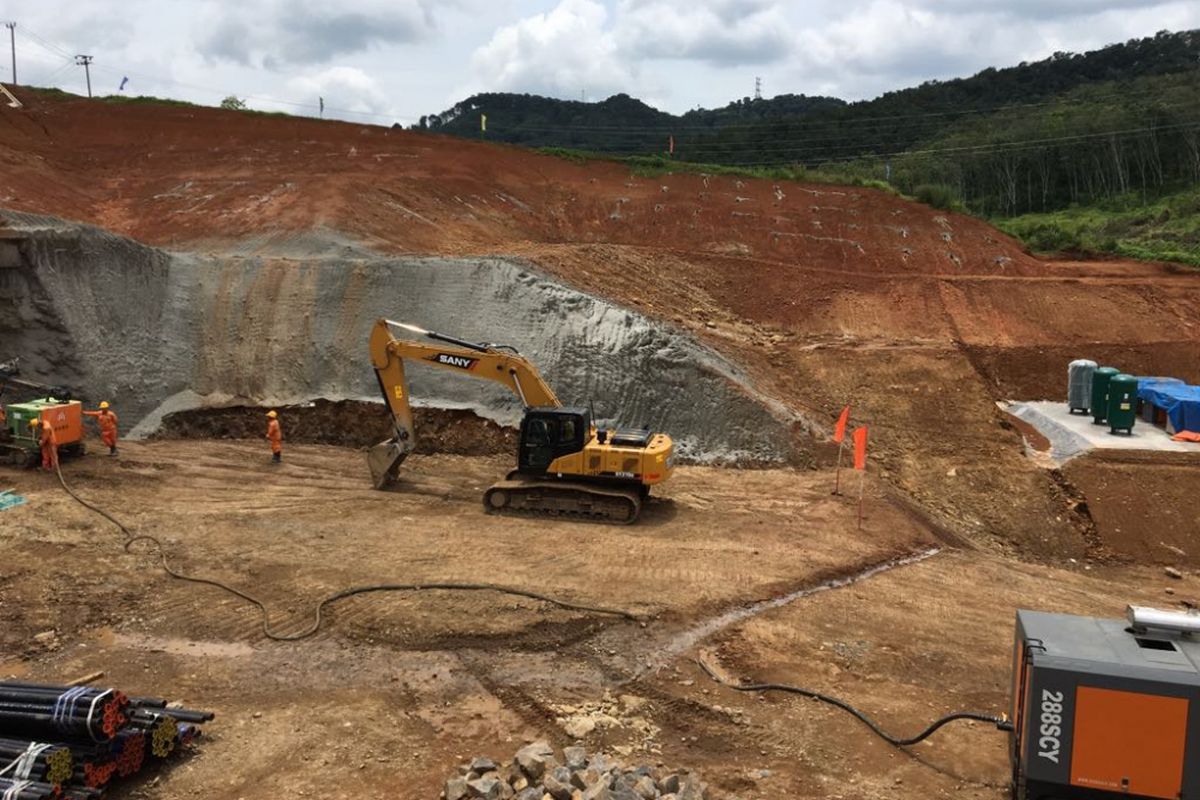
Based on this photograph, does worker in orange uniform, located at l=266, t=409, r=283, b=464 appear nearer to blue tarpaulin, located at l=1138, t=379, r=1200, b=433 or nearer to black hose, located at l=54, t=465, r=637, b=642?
black hose, located at l=54, t=465, r=637, b=642

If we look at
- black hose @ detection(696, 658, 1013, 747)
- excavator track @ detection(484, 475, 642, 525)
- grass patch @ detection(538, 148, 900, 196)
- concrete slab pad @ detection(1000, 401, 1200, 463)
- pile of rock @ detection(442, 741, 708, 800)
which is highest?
grass patch @ detection(538, 148, 900, 196)

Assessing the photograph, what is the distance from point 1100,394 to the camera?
19.9m

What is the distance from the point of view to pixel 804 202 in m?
30.8

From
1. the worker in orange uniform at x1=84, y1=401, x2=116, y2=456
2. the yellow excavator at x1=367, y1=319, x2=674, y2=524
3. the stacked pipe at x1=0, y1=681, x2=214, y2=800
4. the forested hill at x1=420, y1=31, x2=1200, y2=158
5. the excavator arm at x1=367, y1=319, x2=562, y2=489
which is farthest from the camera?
the forested hill at x1=420, y1=31, x2=1200, y2=158

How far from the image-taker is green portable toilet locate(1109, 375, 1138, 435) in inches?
741

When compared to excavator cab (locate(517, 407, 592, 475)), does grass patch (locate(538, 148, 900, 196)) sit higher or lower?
higher

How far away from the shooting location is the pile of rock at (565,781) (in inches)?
270

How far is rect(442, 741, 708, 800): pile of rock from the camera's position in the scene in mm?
6867

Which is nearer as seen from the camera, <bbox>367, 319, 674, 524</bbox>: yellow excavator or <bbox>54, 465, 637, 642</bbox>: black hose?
<bbox>54, 465, 637, 642</bbox>: black hose

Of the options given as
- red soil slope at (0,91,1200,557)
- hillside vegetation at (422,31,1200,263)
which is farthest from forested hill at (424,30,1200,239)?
red soil slope at (0,91,1200,557)

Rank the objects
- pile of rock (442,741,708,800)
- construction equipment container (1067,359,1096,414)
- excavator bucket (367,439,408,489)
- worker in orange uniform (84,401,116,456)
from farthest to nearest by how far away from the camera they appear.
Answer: construction equipment container (1067,359,1096,414) → worker in orange uniform (84,401,116,456) → excavator bucket (367,439,408,489) → pile of rock (442,741,708,800)

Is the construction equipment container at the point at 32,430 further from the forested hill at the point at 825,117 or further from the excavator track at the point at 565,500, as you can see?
the forested hill at the point at 825,117

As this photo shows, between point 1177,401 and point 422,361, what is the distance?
16.1 metres

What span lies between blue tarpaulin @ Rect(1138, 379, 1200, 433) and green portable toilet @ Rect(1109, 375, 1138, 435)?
723mm
